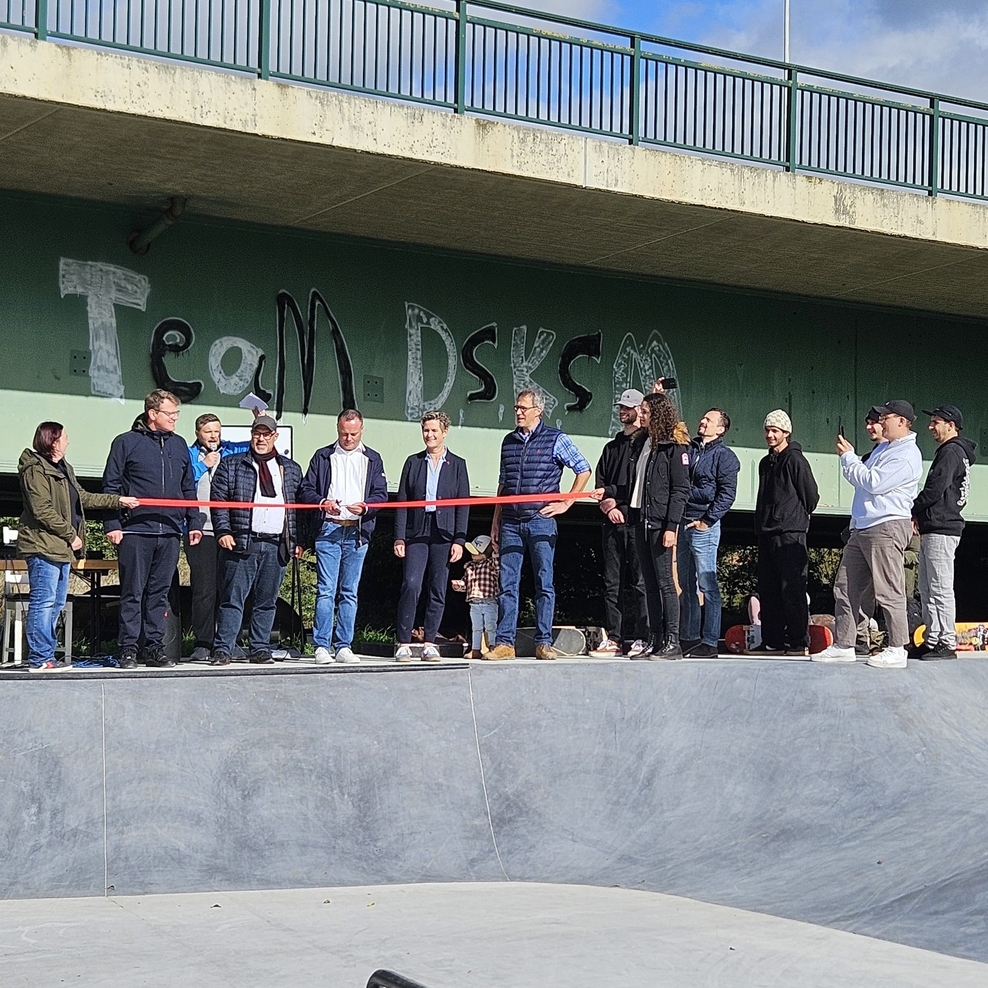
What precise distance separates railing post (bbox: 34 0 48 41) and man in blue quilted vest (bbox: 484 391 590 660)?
14.3 feet

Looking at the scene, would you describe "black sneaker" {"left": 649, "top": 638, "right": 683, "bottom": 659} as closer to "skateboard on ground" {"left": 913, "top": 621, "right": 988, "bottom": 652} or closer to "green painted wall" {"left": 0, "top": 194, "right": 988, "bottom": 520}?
"green painted wall" {"left": 0, "top": 194, "right": 988, "bottom": 520}

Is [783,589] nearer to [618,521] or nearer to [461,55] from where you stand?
[618,521]

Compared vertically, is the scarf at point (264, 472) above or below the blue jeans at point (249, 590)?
above

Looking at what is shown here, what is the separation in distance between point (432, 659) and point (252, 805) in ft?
8.84

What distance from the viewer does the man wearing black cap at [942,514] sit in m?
10.1

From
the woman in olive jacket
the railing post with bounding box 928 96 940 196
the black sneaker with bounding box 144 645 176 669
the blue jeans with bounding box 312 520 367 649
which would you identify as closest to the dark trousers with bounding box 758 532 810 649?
the blue jeans with bounding box 312 520 367 649

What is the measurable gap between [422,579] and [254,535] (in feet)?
4.41

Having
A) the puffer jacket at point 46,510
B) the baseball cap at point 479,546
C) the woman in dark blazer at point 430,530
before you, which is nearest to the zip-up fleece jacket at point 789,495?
the baseball cap at point 479,546

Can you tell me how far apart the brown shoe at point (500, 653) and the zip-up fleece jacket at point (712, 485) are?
1724 millimetres

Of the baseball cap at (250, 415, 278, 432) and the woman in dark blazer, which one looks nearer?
the baseball cap at (250, 415, 278, 432)

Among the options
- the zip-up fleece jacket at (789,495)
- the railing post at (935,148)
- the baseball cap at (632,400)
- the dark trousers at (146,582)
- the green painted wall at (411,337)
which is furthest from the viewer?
the railing post at (935,148)

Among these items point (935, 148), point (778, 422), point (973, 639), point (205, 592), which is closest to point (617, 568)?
point (778, 422)

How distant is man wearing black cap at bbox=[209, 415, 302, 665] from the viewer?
992 centimetres

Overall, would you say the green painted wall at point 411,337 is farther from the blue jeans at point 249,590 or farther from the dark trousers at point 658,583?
the dark trousers at point 658,583
